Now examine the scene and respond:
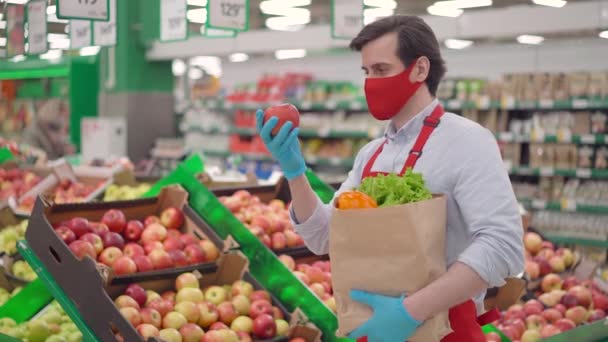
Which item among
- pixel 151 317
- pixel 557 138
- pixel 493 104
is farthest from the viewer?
pixel 493 104

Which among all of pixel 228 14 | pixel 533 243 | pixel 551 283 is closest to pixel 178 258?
pixel 551 283

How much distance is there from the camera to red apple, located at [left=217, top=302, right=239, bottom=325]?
3203 mm

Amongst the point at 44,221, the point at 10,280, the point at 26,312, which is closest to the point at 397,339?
the point at 44,221

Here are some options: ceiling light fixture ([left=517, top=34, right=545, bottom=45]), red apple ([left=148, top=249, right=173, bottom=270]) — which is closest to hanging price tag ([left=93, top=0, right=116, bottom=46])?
red apple ([left=148, top=249, right=173, bottom=270])

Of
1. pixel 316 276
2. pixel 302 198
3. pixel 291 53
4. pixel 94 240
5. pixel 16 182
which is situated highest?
pixel 302 198

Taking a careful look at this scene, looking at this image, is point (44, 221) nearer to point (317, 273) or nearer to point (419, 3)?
point (317, 273)

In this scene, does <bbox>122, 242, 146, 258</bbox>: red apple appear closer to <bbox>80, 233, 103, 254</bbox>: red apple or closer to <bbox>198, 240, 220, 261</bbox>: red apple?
<bbox>80, 233, 103, 254</bbox>: red apple

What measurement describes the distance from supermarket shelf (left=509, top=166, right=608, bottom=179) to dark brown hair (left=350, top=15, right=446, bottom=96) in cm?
620

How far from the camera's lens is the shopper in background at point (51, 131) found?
12.9 meters

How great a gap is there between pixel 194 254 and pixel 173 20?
8.54 ft

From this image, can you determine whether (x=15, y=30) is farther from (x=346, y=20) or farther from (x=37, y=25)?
(x=346, y=20)

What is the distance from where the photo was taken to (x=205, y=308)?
3186mm

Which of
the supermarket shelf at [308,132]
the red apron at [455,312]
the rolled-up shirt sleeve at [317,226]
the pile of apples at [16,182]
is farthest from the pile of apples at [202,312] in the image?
the supermarket shelf at [308,132]

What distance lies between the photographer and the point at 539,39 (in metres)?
9.88
